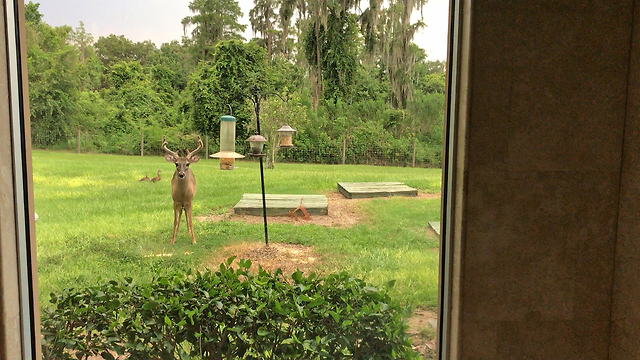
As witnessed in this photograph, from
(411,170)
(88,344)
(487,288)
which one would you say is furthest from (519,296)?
(88,344)

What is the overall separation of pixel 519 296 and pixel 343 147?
81cm

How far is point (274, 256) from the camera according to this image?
1.57 metres

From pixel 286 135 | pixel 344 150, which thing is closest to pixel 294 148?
pixel 286 135

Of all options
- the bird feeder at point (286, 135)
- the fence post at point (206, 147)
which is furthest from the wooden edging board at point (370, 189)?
the fence post at point (206, 147)

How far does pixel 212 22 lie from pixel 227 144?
465mm

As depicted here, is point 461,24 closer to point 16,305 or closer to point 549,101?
point 549,101

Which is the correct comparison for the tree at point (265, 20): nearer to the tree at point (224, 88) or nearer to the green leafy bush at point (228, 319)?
the tree at point (224, 88)

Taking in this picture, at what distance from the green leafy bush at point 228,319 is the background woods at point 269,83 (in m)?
0.49

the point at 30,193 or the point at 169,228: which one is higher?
the point at 30,193

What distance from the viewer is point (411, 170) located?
1623 mm

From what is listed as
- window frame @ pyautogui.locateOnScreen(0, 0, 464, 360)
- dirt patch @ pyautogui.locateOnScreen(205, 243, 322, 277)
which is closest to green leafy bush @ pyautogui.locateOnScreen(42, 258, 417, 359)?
dirt patch @ pyautogui.locateOnScreen(205, 243, 322, 277)

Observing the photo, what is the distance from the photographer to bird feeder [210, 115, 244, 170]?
1590mm

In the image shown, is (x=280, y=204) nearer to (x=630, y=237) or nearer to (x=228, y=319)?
(x=228, y=319)

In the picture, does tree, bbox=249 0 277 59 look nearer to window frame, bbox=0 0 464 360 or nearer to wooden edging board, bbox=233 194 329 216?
wooden edging board, bbox=233 194 329 216
